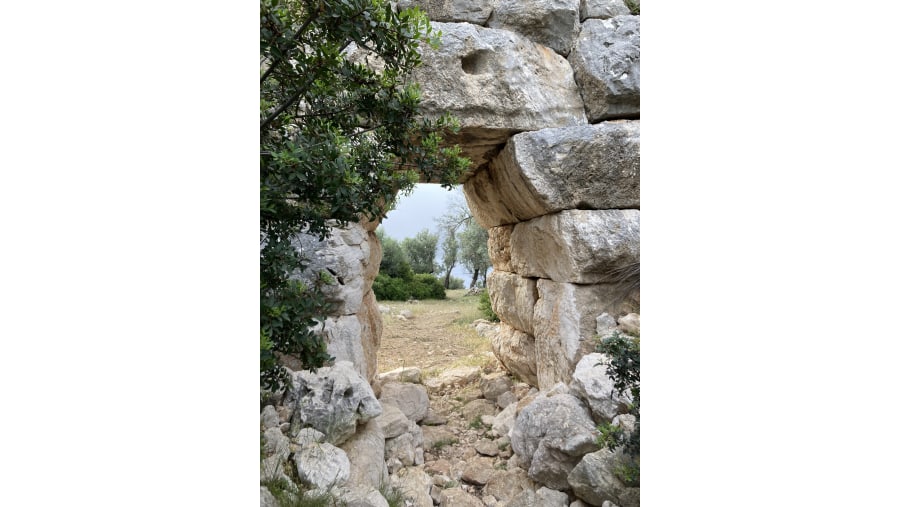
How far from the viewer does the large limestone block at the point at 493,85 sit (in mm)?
3650

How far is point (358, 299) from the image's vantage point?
379 cm

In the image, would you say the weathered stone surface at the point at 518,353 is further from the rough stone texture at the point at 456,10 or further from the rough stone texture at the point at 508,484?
the rough stone texture at the point at 456,10

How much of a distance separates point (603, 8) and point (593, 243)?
7.10ft

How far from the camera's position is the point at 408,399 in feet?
15.3

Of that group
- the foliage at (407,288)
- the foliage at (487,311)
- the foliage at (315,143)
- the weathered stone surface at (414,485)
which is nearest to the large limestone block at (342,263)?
the weathered stone surface at (414,485)

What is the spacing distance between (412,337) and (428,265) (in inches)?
362

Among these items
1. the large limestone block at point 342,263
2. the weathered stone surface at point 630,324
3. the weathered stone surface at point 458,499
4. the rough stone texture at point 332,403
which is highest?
the large limestone block at point 342,263

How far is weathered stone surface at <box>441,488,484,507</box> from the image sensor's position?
3.17m

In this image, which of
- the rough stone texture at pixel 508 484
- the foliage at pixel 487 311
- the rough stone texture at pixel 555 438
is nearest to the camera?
the rough stone texture at pixel 555 438

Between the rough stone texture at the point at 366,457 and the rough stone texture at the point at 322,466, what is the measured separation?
0.46ft

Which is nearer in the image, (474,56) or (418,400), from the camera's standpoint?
(474,56)

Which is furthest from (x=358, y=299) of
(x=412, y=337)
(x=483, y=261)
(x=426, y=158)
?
(x=483, y=261)

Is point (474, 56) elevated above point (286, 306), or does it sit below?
above

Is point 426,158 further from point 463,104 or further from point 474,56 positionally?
point 474,56
